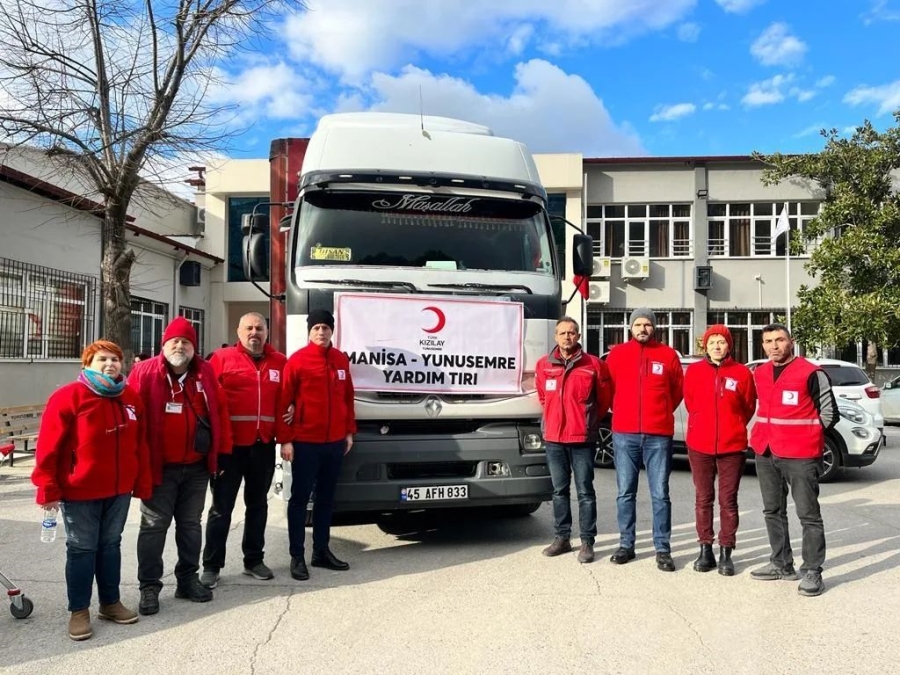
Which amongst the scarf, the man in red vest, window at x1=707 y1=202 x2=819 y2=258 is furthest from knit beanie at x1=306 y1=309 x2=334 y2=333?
window at x1=707 y1=202 x2=819 y2=258

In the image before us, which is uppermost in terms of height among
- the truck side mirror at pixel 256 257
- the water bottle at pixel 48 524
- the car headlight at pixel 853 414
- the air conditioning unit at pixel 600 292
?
the air conditioning unit at pixel 600 292

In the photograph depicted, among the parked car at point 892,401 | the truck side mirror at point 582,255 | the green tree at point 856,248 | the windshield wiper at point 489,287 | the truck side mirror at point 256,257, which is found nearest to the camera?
the windshield wiper at point 489,287

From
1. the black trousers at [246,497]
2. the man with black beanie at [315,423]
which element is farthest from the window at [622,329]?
the black trousers at [246,497]

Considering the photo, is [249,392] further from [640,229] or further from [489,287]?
[640,229]

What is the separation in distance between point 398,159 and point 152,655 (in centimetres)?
421

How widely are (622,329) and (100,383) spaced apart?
67.4ft

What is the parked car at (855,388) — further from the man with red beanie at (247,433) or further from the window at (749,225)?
the window at (749,225)

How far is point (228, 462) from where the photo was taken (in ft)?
16.3

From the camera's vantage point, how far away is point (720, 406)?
17.6 feet

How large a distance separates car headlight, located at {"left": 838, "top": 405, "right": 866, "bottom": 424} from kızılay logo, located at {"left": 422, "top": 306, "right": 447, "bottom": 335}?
20.8 feet

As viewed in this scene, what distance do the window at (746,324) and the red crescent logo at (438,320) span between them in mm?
18830

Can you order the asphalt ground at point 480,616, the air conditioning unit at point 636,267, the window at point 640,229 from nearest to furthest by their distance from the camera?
the asphalt ground at point 480,616
the air conditioning unit at point 636,267
the window at point 640,229

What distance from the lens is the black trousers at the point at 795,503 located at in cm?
504

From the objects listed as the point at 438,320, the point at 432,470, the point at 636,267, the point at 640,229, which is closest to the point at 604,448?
the point at 432,470
